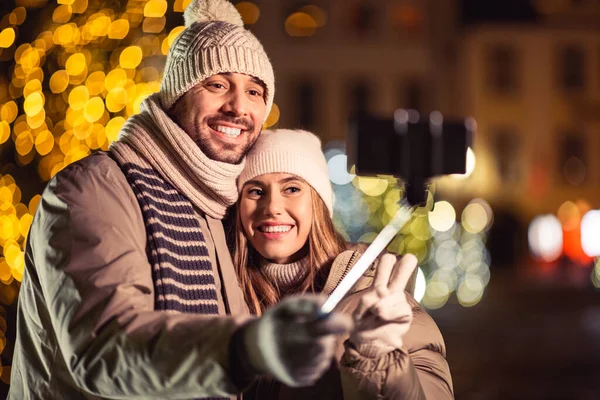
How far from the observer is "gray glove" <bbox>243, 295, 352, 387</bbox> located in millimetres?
2123

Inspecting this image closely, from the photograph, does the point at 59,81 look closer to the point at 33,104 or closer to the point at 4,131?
Result: the point at 33,104

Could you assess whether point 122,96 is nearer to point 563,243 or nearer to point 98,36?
point 98,36

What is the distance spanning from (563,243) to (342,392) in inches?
1553

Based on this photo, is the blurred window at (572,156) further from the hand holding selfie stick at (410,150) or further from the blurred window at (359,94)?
the hand holding selfie stick at (410,150)

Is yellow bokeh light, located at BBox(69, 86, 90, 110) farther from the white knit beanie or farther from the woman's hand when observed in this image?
the woman's hand

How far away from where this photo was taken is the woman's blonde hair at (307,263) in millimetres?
3975

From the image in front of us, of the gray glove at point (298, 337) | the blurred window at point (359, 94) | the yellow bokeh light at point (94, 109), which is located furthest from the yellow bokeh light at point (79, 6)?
the blurred window at point (359, 94)

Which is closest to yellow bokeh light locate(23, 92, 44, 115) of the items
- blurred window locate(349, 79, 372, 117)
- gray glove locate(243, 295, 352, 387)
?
gray glove locate(243, 295, 352, 387)

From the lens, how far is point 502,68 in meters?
50.6

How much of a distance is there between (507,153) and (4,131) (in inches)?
1805

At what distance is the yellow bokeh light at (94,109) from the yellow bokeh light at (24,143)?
1.30 feet

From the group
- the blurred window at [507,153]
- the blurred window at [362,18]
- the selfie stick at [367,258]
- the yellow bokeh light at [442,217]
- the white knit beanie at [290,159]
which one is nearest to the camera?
the selfie stick at [367,258]

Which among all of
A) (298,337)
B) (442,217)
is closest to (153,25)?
(298,337)

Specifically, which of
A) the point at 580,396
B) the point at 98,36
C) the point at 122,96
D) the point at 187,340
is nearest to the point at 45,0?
the point at 98,36
